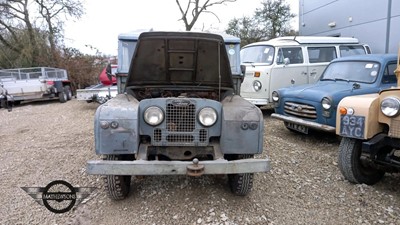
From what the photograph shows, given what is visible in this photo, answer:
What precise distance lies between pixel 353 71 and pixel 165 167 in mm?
5032

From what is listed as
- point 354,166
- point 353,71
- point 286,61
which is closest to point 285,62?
point 286,61

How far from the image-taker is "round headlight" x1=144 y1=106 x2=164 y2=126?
10.2 feet

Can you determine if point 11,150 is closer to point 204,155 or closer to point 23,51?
point 204,155

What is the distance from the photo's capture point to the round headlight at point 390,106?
3.21 m

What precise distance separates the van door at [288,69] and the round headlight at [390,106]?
4668 millimetres

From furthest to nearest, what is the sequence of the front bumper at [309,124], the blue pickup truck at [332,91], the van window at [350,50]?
the van window at [350,50], the blue pickup truck at [332,91], the front bumper at [309,124]

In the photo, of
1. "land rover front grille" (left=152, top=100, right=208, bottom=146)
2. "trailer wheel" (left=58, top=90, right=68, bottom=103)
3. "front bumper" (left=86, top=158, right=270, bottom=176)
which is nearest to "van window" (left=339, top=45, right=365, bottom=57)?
"land rover front grille" (left=152, top=100, right=208, bottom=146)

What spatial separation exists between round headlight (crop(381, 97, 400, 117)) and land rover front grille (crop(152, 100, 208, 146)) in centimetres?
200

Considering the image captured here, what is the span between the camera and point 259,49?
8586 mm

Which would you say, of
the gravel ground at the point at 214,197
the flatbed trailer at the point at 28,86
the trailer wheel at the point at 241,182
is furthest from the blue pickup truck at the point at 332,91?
the flatbed trailer at the point at 28,86

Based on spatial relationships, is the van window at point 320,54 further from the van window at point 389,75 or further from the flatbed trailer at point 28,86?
the flatbed trailer at point 28,86

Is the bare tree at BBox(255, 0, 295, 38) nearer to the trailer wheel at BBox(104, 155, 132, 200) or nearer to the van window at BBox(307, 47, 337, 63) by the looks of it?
the van window at BBox(307, 47, 337, 63)

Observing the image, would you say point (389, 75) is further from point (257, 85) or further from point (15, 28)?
point (15, 28)

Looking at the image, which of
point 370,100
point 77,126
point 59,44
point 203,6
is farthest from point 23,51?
point 370,100
